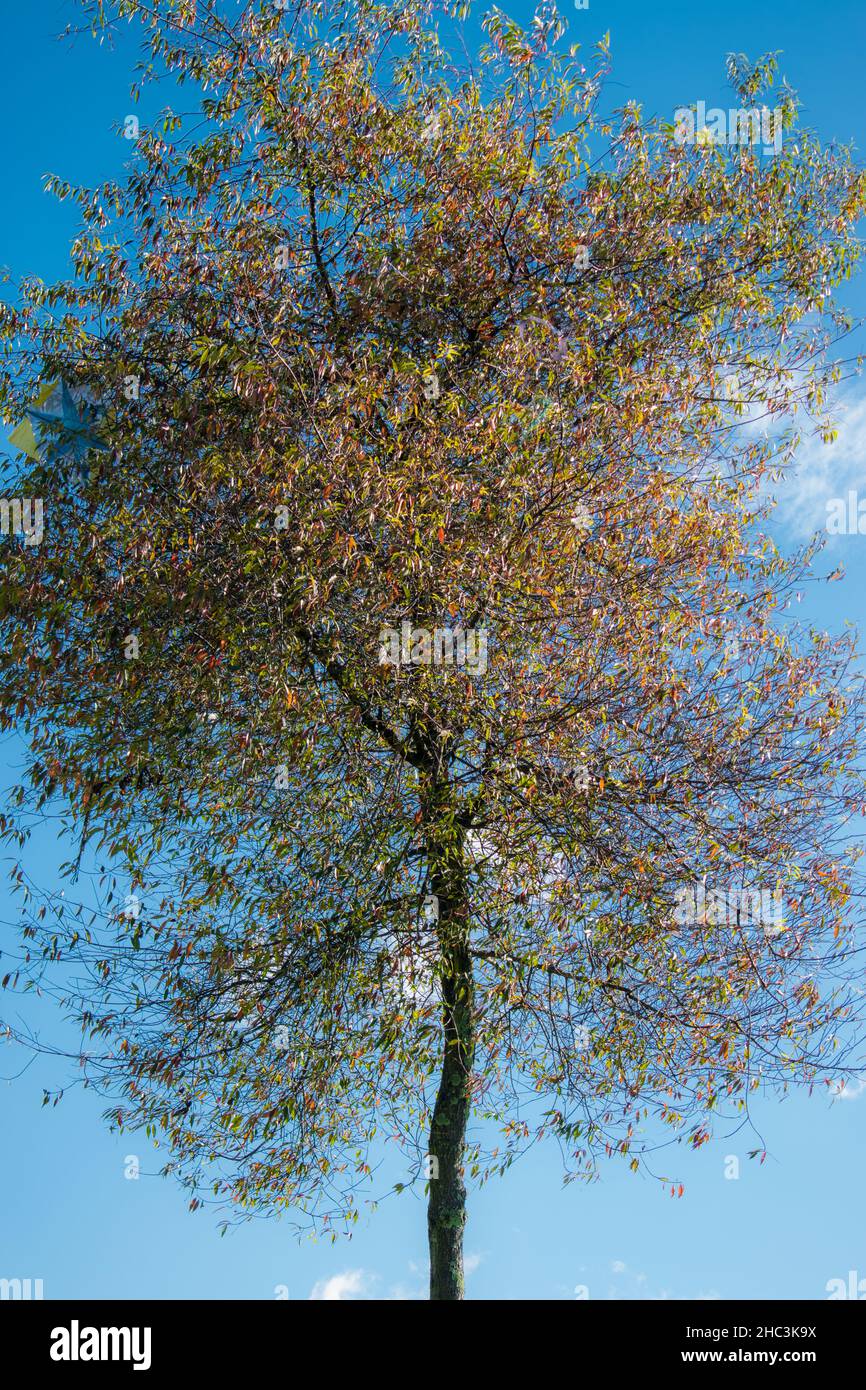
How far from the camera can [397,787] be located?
380 inches

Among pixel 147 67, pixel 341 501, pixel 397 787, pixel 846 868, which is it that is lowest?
pixel 846 868

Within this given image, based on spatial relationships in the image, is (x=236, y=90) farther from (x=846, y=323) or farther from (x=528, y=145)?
(x=846, y=323)

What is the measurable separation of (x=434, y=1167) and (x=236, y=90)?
10101 millimetres

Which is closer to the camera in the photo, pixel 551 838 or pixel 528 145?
pixel 551 838

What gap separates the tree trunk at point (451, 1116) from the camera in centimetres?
959

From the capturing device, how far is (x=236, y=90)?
35.4ft

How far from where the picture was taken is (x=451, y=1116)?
32.6 ft

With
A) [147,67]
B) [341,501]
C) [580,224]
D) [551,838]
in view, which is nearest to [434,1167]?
[551,838]

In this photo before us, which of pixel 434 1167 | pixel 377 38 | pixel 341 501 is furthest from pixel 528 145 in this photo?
pixel 434 1167

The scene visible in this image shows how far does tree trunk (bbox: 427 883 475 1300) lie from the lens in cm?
959
